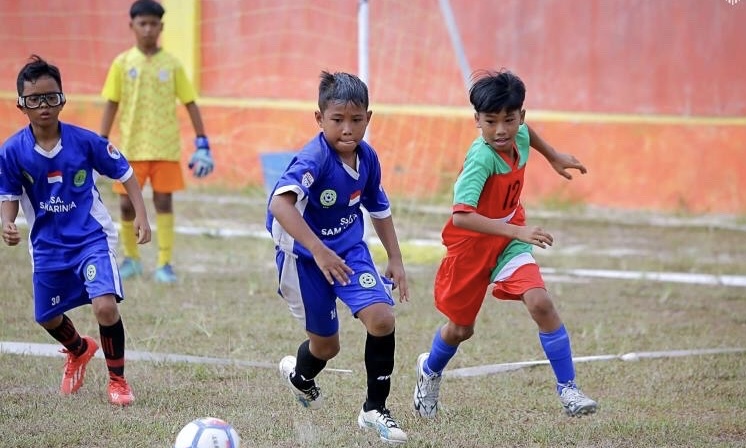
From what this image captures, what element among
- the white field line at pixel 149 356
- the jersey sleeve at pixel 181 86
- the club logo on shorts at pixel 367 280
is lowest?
the white field line at pixel 149 356

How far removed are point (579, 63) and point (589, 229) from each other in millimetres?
2248

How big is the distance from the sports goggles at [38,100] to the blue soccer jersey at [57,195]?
14 centimetres

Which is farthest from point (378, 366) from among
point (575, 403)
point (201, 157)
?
point (201, 157)

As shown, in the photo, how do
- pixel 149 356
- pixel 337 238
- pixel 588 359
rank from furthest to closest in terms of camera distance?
1. pixel 588 359
2. pixel 149 356
3. pixel 337 238

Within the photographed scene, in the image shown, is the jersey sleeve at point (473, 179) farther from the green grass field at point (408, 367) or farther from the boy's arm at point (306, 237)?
the green grass field at point (408, 367)

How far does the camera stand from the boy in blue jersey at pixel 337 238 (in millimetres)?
4355

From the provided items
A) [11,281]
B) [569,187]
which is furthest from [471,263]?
[569,187]

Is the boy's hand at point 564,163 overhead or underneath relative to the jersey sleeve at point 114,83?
underneath

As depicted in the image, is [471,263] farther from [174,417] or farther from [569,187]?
[569,187]

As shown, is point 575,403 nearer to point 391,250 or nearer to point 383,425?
point 383,425

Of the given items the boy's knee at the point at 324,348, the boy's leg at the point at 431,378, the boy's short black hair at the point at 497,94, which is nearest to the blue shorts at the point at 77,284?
the boy's knee at the point at 324,348

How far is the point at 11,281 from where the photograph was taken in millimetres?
8023

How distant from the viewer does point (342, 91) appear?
14.6 ft

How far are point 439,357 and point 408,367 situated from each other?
2.94 ft
